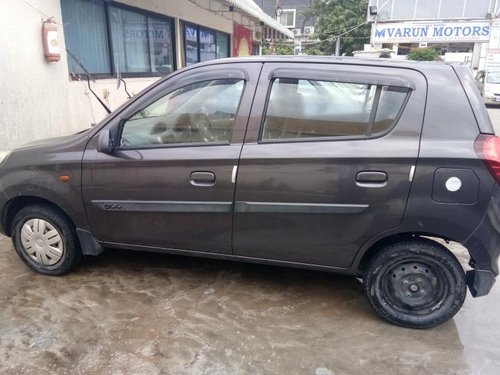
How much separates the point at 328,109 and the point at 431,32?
3068cm

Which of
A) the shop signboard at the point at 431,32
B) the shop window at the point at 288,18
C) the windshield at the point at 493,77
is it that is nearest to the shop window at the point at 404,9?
the shop signboard at the point at 431,32

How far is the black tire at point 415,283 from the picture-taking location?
9.78 feet

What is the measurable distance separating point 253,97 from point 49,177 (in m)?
1.71

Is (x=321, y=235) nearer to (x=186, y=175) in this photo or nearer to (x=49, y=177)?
(x=186, y=175)

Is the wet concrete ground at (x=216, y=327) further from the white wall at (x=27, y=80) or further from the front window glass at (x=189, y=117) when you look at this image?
the white wall at (x=27, y=80)

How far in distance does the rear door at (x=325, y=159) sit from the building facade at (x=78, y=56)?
4.91m

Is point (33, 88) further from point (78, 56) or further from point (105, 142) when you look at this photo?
point (105, 142)

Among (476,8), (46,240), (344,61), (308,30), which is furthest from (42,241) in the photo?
(308,30)

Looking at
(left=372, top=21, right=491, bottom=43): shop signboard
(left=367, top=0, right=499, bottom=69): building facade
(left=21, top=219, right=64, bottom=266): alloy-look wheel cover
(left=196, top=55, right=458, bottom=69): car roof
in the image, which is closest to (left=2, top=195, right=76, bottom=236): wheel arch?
(left=21, top=219, right=64, bottom=266): alloy-look wheel cover

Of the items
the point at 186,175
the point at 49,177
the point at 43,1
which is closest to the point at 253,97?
the point at 186,175

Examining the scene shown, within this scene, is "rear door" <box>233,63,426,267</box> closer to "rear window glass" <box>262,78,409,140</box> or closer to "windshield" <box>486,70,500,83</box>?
"rear window glass" <box>262,78,409,140</box>

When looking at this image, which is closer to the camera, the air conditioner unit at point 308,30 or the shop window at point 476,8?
the shop window at point 476,8

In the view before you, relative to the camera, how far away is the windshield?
2084 centimetres

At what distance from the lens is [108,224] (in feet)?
11.5
